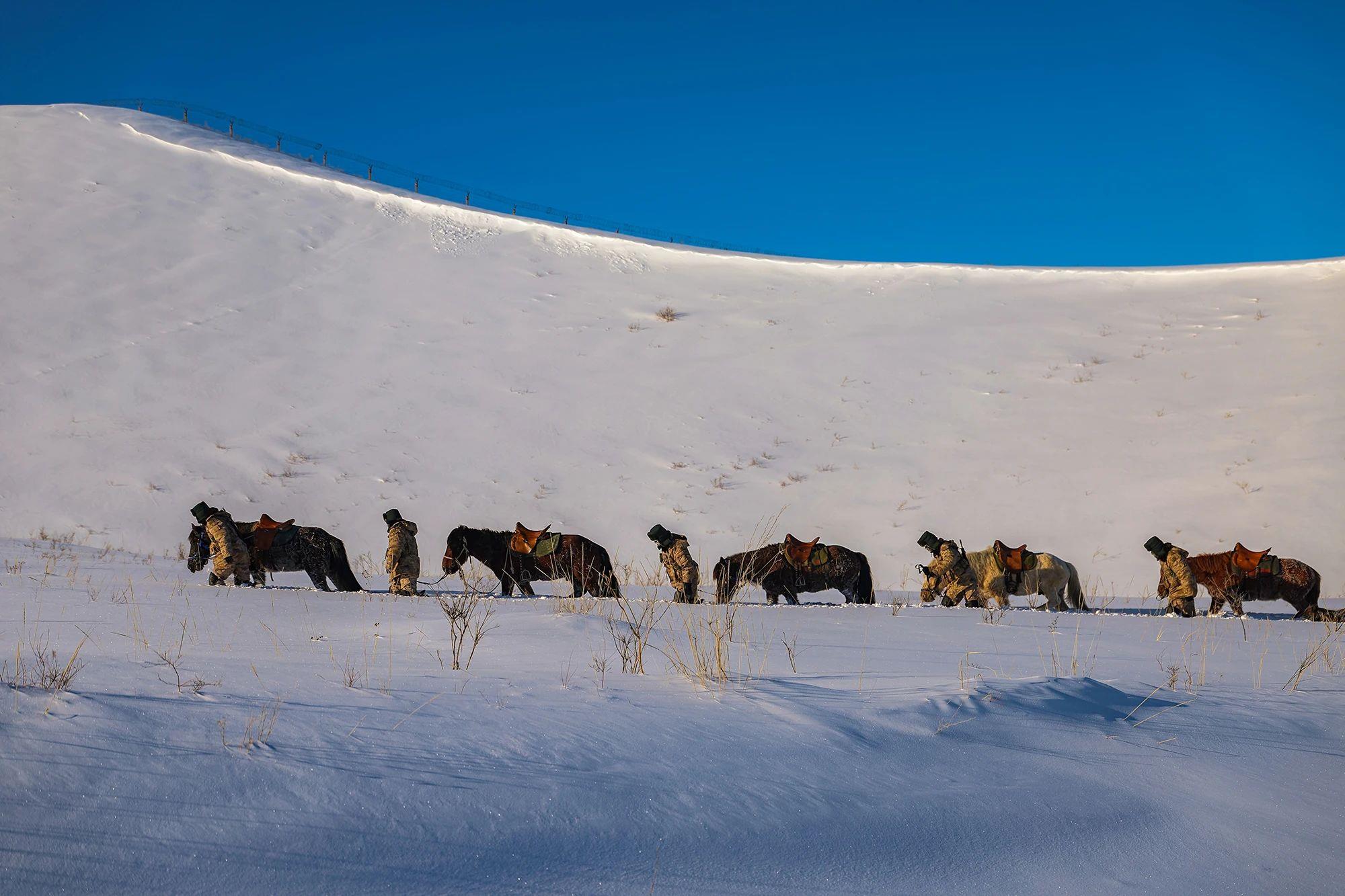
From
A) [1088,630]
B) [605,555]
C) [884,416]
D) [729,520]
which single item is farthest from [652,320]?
[1088,630]

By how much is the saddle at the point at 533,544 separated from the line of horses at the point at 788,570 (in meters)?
0.04

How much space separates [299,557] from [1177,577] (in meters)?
8.47

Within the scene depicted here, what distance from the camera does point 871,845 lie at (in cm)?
313

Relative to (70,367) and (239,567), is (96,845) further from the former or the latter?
(70,367)

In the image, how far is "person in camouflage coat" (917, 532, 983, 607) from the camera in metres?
10.8

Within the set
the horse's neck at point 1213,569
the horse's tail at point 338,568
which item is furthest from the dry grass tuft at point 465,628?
the horse's neck at point 1213,569

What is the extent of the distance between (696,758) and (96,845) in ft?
5.91

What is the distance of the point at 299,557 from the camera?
9867mm

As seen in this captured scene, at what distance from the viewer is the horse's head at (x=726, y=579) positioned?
9.00m

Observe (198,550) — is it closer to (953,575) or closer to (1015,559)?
(953,575)

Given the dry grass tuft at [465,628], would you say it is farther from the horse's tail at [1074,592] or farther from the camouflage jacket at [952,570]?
the horse's tail at [1074,592]

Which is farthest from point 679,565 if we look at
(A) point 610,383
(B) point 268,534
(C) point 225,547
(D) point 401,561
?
(A) point 610,383

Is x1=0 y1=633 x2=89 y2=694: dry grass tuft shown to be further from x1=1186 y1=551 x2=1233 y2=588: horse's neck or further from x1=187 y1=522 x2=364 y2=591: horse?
x1=1186 y1=551 x2=1233 y2=588: horse's neck

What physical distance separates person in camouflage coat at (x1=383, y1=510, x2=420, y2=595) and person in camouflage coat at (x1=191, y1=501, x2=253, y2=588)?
A: 132cm
